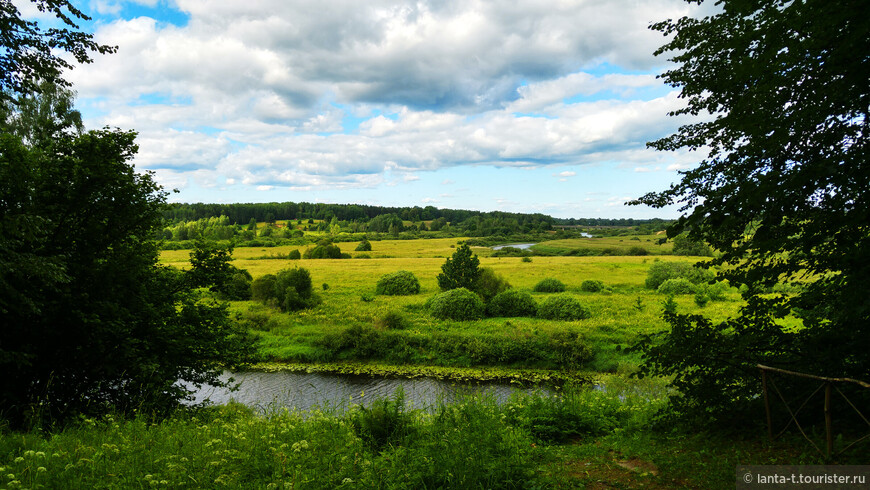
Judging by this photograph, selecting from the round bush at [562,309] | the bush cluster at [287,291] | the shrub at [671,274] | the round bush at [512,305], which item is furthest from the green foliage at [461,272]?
the shrub at [671,274]

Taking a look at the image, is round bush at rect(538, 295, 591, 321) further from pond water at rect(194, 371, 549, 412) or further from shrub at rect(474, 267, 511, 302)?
pond water at rect(194, 371, 549, 412)

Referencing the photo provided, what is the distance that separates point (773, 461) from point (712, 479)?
31.0 inches

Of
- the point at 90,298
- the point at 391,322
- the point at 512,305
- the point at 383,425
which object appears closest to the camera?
the point at 383,425

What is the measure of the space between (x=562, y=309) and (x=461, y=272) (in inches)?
403

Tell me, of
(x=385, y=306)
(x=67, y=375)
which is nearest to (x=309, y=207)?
(x=385, y=306)

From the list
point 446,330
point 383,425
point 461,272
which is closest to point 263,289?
point 461,272

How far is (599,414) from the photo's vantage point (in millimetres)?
10055

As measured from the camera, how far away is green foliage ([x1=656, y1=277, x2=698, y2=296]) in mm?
41094

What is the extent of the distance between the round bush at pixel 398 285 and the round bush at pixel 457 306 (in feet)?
29.8

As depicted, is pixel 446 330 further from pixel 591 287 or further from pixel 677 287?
pixel 677 287

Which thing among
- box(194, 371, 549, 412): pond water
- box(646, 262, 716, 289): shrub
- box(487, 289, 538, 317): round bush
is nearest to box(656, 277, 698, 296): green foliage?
box(646, 262, 716, 289): shrub

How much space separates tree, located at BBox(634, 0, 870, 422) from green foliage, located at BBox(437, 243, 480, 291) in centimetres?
3137

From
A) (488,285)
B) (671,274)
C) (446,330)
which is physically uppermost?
(671,274)

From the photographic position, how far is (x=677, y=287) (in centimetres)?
4169
